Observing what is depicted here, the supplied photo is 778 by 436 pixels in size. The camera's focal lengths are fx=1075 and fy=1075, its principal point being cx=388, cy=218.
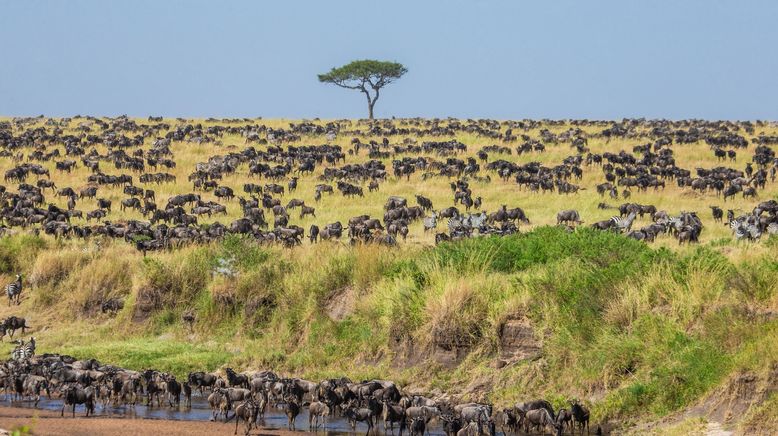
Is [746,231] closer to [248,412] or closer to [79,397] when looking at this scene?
[248,412]

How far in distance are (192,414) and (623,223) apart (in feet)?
64.8

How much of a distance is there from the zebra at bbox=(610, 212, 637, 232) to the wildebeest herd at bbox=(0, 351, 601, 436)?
1510 cm

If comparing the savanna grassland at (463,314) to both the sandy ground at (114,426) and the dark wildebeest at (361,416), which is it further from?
the sandy ground at (114,426)

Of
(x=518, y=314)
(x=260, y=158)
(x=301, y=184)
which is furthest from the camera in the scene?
(x=260, y=158)

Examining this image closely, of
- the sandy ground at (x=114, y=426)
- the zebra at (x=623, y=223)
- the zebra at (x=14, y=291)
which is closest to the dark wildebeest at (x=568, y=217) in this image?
the zebra at (x=623, y=223)

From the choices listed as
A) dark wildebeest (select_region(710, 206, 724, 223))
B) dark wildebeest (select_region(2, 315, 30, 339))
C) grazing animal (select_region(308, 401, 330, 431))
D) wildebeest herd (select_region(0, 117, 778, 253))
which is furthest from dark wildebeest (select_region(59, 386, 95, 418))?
dark wildebeest (select_region(710, 206, 724, 223))

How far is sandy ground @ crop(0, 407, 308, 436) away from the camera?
1786cm

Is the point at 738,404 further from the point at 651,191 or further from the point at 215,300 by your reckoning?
the point at 651,191

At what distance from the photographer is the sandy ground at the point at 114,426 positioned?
17859 mm

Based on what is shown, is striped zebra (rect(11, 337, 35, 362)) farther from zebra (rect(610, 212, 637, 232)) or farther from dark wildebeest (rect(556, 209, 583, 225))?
dark wildebeest (rect(556, 209, 583, 225))

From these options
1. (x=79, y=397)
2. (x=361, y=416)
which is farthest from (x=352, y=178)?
(x=361, y=416)

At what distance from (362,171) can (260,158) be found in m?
8.19

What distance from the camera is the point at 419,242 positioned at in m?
34.3

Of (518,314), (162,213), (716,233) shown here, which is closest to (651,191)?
(716,233)
